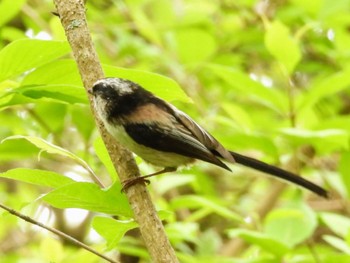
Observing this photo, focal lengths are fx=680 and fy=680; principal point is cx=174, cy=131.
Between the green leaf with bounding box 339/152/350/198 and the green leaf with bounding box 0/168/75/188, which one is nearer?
the green leaf with bounding box 0/168/75/188

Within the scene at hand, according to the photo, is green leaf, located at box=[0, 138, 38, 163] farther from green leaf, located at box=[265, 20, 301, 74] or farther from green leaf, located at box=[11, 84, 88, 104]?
green leaf, located at box=[265, 20, 301, 74]

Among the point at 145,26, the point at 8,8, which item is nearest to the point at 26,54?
the point at 8,8

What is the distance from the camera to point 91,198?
1637 millimetres

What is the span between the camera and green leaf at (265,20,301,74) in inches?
104

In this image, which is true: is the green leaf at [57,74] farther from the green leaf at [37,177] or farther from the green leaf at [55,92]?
the green leaf at [37,177]

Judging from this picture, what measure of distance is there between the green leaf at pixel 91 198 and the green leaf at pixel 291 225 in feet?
2.87

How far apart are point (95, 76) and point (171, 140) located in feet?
1.44

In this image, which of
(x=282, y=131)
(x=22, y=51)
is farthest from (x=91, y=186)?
(x=282, y=131)

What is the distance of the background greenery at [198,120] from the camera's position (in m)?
1.77

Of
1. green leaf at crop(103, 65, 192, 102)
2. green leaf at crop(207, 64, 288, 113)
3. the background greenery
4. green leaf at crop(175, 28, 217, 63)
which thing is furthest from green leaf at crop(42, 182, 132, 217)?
green leaf at crop(175, 28, 217, 63)

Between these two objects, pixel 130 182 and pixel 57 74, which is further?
pixel 57 74

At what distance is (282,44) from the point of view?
2.68 meters

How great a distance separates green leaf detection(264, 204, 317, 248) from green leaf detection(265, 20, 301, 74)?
605mm

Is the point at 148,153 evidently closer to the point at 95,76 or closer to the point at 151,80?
the point at 151,80
